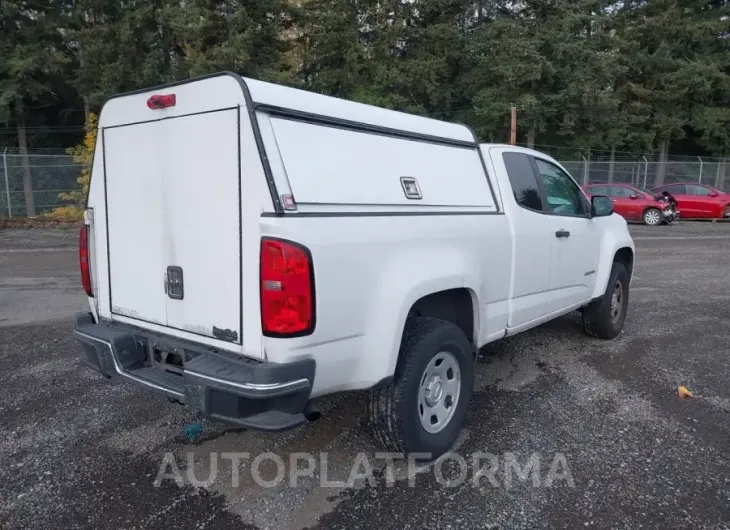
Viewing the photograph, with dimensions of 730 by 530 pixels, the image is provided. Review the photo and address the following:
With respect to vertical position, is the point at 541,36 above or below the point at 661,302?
above

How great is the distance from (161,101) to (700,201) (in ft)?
76.2

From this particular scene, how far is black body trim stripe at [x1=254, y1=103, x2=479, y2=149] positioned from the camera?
272 centimetres

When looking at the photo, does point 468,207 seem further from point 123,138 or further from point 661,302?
point 661,302

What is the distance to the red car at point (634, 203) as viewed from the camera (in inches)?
777

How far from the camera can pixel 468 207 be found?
371 centimetres

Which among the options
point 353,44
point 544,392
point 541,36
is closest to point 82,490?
point 544,392

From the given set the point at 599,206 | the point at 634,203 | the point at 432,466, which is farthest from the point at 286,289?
the point at 634,203

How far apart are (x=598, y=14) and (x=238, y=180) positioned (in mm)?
34052

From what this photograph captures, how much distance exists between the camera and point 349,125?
305cm

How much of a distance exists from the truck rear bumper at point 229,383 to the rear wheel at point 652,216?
20.0 meters

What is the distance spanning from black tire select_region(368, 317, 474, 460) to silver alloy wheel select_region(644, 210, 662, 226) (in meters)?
19.0

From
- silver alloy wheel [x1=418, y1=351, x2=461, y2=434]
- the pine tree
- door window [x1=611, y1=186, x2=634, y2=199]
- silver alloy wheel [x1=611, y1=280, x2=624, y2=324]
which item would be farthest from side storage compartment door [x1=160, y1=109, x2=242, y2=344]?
the pine tree

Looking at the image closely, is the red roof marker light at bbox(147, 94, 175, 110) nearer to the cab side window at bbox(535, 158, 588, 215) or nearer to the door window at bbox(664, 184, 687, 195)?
the cab side window at bbox(535, 158, 588, 215)

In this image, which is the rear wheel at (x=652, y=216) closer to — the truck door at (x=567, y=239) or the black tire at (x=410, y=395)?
the truck door at (x=567, y=239)
